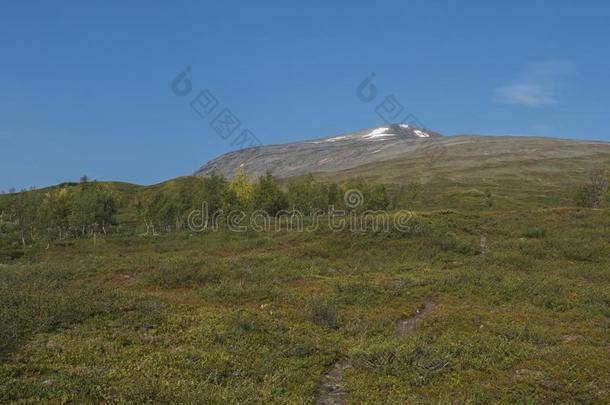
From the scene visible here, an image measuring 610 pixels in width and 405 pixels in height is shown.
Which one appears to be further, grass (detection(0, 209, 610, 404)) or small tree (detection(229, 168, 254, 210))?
small tree (detection(229, 168, 254, 210))

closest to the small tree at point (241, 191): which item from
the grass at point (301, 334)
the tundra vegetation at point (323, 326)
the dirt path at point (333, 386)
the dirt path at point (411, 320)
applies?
the tundra vegetation at point (323, 326)

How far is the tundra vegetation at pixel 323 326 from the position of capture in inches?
530

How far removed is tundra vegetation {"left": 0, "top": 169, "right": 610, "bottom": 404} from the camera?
530 inches

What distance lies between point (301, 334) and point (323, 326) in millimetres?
1838

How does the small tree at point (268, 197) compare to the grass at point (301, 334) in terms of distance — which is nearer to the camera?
the grass at point (301, 334)

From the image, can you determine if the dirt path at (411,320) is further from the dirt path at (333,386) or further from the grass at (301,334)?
the dirt path at (333,386)

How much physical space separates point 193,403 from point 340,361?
23.0 ft

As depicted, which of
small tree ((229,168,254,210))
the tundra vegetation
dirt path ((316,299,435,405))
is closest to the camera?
the tundra vegetation

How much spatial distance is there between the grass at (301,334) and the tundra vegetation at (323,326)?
73mm

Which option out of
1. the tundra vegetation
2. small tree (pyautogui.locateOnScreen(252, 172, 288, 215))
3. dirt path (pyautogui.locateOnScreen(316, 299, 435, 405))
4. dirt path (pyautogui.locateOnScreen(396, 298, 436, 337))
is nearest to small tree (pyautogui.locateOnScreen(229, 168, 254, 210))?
small tree (pyautogui.locateOnScreen(252, 172, 288, 215))

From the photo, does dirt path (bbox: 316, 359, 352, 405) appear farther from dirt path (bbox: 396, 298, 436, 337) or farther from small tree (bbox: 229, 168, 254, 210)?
small tree (bbox: 229, 168, 254, 210)

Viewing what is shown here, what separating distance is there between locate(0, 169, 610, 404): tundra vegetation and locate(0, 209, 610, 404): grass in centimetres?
7

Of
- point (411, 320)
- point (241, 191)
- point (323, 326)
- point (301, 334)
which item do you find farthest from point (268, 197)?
point (301, 334)

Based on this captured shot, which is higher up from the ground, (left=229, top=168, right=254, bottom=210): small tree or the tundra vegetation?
(left=229, top=168, right=254, bottom=210): small tree
